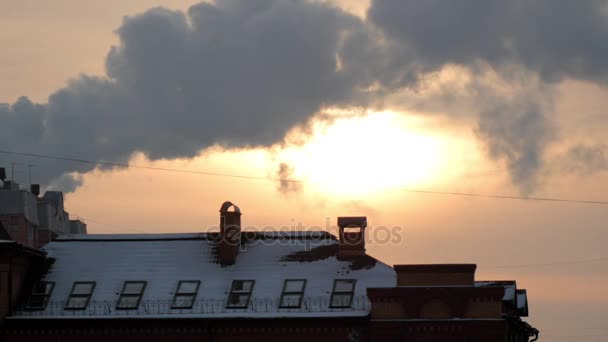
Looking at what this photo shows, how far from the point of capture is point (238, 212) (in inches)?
2936

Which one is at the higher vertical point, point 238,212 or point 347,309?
point 238,212

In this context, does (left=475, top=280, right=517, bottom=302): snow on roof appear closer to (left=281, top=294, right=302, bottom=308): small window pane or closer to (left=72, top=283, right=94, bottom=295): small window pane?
(left=281, top=294, right=302, bottom=308): small window pane

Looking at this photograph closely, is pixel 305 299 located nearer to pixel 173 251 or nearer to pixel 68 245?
pixel 173 251

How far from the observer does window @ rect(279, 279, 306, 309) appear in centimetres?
6750

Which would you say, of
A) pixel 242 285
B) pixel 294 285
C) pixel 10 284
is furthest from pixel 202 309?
pixel 10 284

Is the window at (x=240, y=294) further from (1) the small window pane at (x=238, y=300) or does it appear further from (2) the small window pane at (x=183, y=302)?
(2) the small window pane at (x=183, y=302)

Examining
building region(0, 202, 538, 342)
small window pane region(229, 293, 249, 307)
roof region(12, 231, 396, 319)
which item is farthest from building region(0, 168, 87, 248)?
small window pane region(229, 293, 249, 307)

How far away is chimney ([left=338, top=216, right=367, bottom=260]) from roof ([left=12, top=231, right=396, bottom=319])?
21.2 inches

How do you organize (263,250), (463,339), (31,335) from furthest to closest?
(263,250), (31,335), (463,339)

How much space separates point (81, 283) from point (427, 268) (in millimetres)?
20823

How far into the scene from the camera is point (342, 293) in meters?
67.7

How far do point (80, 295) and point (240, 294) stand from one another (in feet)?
31.3

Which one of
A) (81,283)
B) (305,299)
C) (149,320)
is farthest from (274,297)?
(81,283)

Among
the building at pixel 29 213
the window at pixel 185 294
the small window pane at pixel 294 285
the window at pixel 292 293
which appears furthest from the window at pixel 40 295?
the building at pixel 29 213
